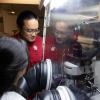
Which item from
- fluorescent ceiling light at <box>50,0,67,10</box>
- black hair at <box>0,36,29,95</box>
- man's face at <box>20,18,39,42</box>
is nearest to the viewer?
black hair at <box>0,36,29,95</box>

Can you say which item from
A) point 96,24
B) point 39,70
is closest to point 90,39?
point 96,24

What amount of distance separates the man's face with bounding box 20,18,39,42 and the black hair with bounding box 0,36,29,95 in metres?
0.63

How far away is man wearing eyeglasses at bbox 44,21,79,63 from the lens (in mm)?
826

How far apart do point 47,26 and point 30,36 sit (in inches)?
9.7

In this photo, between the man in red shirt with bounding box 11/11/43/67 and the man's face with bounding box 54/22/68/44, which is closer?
the man's face with bounding box 54/22/68/44

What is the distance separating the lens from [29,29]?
1012mm

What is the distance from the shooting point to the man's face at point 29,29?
999 mm

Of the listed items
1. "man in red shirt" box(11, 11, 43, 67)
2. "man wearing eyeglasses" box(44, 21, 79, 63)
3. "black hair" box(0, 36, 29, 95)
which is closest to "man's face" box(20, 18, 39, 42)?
"man in red shirt" box(11, 11, 43, 67)

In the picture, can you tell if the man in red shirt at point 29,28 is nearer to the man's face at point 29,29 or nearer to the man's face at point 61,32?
the man's face at point 29,29

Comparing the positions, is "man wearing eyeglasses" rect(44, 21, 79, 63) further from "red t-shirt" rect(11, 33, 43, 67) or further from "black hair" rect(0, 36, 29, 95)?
"black hair" rect(0, 36, 29, 95)

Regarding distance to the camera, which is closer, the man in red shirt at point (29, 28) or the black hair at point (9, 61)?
the black hair at point (9, 61)

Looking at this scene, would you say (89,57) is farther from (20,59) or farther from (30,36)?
(30,36)

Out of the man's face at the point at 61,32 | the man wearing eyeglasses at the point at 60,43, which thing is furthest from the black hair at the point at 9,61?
the man's face at the point at 61,32

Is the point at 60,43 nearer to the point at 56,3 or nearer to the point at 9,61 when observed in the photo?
the point at 56,3
